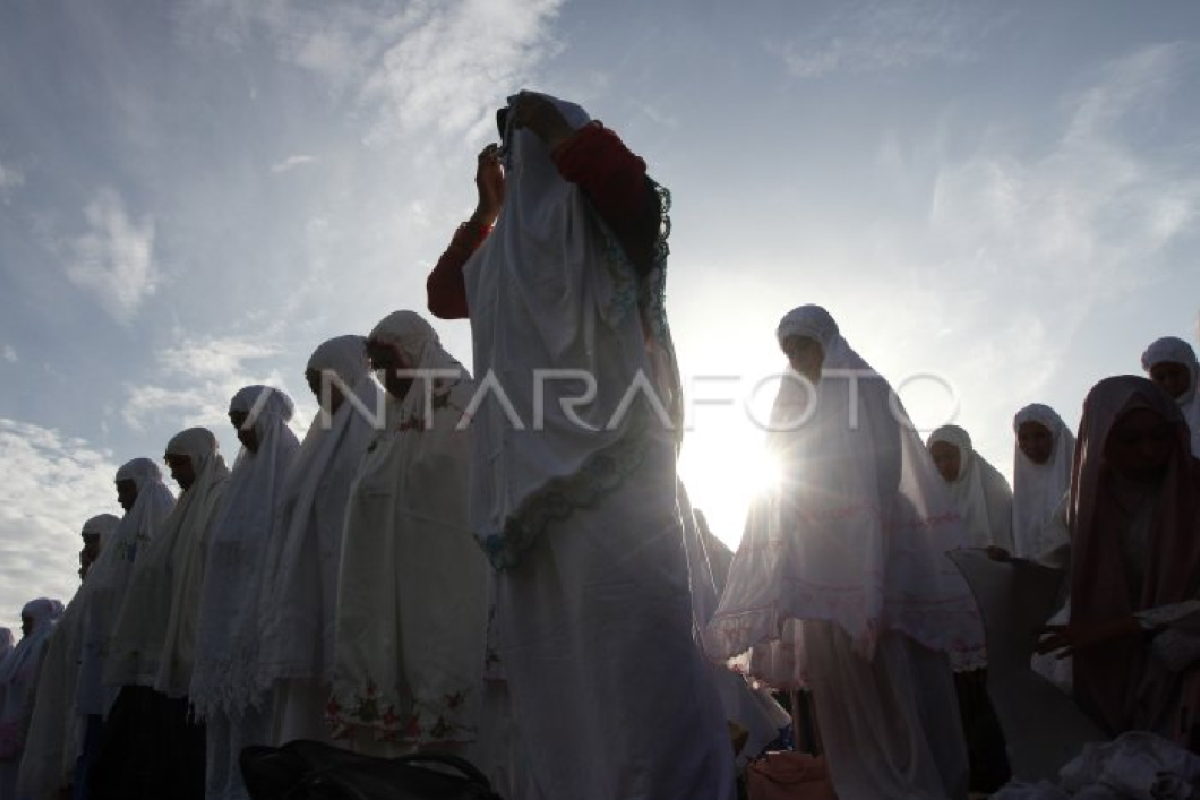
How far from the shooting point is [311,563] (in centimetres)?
443

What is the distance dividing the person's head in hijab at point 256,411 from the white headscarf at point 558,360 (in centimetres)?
339

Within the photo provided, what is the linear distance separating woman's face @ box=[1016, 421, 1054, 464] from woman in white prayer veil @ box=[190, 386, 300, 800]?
4997mm

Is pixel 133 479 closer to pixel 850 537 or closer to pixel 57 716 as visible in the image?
pixel 57 716

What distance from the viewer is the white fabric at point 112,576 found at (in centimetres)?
663

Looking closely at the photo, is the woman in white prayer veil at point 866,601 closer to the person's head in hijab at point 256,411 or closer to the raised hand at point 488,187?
the raised hand at point 488,187

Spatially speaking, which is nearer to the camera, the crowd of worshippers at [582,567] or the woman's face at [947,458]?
the crowd of worshippers at [582,567]

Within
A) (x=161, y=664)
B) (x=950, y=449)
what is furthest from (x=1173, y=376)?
(x=161, y=664)

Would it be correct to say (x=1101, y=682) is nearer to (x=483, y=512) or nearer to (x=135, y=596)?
(x=483, y=512)

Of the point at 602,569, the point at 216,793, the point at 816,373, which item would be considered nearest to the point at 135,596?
the point at 216,793

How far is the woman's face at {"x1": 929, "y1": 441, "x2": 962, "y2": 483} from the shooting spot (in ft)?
25.7

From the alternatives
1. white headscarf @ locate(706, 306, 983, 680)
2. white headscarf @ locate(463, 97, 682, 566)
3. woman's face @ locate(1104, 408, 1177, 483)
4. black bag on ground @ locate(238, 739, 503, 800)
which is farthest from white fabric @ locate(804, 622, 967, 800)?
black bag on ground @ locate(238, 739, 503, 800)

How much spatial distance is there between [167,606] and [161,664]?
1.70 ft

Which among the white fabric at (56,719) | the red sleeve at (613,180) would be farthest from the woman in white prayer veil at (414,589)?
the white fabric at (56,719)

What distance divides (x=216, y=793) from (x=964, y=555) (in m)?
3.56
